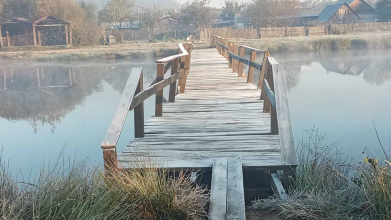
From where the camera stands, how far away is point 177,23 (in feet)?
163

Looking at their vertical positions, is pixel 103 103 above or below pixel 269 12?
below

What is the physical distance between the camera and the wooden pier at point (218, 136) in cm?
315

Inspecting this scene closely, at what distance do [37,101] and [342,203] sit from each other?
11818 millimetres

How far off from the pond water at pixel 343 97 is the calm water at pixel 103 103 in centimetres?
2

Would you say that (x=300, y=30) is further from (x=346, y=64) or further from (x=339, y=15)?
(x=346, y=64)

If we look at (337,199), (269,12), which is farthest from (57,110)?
(269,12)

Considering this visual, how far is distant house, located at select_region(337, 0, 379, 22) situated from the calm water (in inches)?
1155

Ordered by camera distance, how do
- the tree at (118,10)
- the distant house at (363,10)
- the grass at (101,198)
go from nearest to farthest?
the grass at (101,198)
the tree at (118,10)
the distant house at (363,10)

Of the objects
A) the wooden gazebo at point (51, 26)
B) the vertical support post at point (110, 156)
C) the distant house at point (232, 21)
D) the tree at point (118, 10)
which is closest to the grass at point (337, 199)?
the vertical support post at point (110, 156)

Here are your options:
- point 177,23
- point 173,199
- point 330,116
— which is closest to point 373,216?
point 173,199

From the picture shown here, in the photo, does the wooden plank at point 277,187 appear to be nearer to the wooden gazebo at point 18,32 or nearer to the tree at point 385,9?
the wooden gazebo at point 18,32

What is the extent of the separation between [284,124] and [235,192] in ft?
2.63

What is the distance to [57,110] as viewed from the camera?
38.5ft

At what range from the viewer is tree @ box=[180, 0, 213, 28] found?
144 ft
